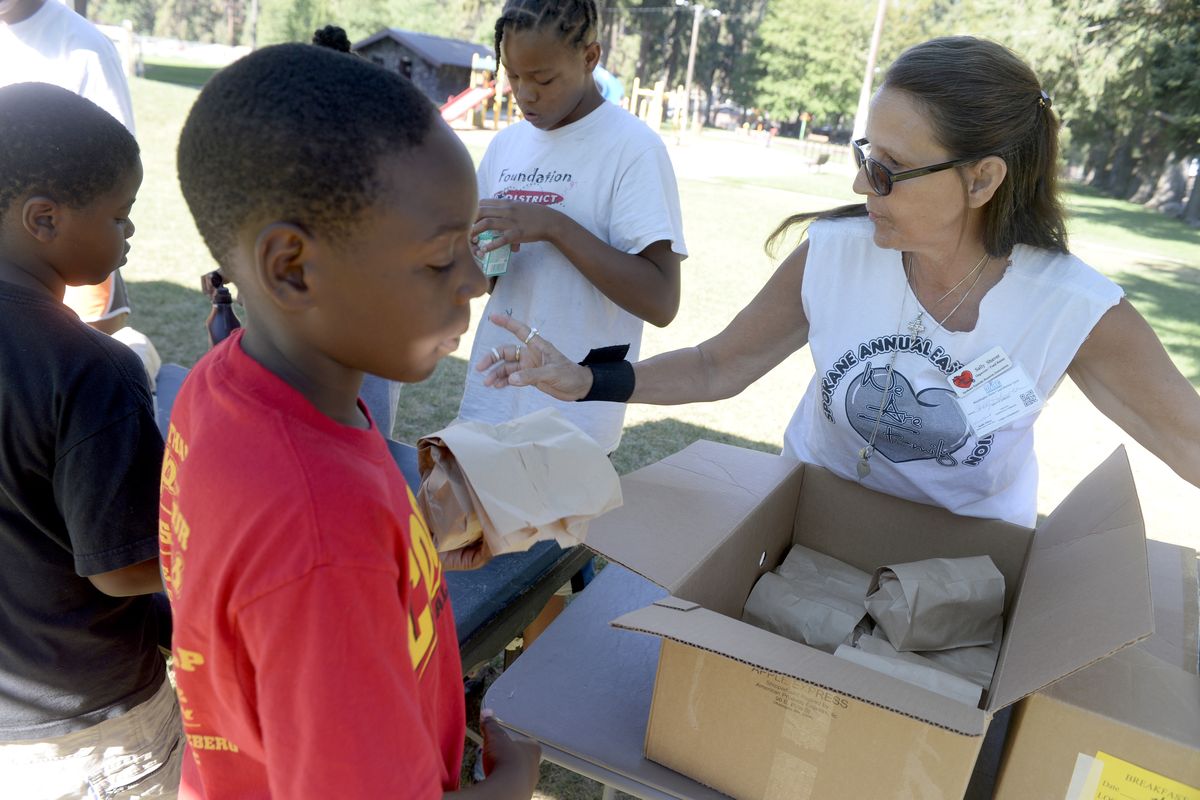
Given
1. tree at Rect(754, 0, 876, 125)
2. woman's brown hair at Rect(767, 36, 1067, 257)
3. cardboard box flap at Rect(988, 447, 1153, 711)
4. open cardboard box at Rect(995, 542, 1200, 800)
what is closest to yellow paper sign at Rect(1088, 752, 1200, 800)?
open cardboard box at Rect(995, 542, 1200, 800)

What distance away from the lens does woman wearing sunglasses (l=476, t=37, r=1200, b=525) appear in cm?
172

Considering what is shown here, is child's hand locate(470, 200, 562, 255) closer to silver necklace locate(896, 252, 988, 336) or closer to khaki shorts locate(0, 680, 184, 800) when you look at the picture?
silver necklace locate(896, 252, 988, 336)

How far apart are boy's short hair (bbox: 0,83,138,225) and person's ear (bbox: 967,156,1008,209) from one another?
154 centimetres

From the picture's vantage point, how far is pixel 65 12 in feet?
8.85

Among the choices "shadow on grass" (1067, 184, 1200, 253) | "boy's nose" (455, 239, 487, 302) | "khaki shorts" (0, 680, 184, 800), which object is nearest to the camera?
"boy's nose" (455, 239, 487, 302)

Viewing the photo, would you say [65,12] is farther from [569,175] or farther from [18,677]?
[18,677]

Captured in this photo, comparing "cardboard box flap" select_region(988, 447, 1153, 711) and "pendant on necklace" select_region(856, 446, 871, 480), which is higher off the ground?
"cardboard box flap" select_region(988, 447, 1153, 711)

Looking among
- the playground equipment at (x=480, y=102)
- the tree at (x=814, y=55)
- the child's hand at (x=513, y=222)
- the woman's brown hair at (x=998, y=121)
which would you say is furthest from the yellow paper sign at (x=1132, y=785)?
the tree at (x=814, y=55)

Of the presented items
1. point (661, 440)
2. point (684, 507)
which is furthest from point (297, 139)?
point (661, 440)

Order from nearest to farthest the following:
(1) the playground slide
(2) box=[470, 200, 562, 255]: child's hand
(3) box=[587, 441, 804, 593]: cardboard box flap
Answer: (3) box=[587, 441, 804, 593]: cardboard box flap, (2) box=[470, 200, 562, 255]: child's hand, (1) the playground slide

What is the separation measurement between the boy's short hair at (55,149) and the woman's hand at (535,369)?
0.72 m

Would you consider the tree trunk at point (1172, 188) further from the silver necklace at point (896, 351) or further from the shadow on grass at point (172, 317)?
the silver necklace at point (896, 351)

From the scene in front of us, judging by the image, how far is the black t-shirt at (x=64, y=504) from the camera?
3.62ft

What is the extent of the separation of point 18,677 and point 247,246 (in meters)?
0.84
